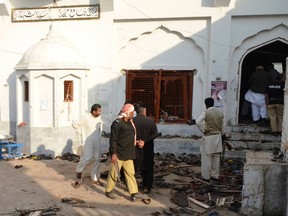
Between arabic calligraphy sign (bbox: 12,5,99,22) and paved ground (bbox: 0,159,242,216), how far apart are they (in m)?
5.28

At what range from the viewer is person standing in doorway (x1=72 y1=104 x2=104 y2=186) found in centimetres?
654

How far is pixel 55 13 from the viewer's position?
1070 cm

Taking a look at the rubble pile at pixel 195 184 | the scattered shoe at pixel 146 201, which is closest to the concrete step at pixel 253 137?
the rubble pile at pixel 195 184

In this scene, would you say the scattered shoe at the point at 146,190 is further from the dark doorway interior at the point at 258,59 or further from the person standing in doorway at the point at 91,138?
the dark doorway interior at the point at 258,59

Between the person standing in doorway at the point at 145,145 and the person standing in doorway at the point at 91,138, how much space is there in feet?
3.29

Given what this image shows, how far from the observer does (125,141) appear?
5.59 meters

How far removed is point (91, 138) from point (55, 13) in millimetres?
5984

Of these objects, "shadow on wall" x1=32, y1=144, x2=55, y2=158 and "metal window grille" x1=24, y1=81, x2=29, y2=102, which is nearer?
"shadow on wall" x1=32, y1=144, x2=55, y2=158

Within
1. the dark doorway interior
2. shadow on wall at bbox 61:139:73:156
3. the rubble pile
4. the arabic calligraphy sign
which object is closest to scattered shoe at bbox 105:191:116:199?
the rubble pile

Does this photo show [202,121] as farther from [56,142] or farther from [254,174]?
[56,142]

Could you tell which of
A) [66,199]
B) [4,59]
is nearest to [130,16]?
[4,59]

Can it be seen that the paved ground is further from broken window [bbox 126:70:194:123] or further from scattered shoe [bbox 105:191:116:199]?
broken window [bbox 126:70:194:123]

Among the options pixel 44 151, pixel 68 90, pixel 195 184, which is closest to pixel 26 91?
pixel 68 90

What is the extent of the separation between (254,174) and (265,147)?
437 cm
